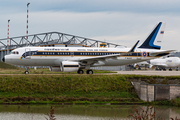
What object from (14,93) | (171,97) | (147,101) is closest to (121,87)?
(147,101)

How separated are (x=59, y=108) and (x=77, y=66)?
11571 mm

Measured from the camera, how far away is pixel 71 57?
33.8 metres

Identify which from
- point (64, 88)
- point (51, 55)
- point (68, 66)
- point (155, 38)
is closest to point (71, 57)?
point (51, 55)

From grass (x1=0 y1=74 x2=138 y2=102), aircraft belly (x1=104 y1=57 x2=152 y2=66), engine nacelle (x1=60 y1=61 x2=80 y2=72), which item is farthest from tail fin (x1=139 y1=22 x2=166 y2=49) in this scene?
grass (x1=0 y1=74 x2=138 y2=102)

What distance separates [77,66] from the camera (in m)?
31.4

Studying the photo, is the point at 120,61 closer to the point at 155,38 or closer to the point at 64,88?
the point at 155,38

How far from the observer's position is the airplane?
3250 cm

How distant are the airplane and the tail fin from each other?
71.1 inches

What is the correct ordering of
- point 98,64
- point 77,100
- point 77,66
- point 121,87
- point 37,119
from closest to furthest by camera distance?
point 37,119
point 77,100
point 121,87
point 77,66
point 98,64

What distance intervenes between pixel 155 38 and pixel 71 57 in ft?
49.3

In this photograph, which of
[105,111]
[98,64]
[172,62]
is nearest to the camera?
[105,111]

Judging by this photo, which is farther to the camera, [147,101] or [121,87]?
[121,87]

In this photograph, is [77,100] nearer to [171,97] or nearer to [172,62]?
[171,97]

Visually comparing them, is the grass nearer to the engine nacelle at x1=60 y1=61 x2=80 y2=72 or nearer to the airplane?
the engine nacelle at x1=60 y1=61 x2=80 y2=72
